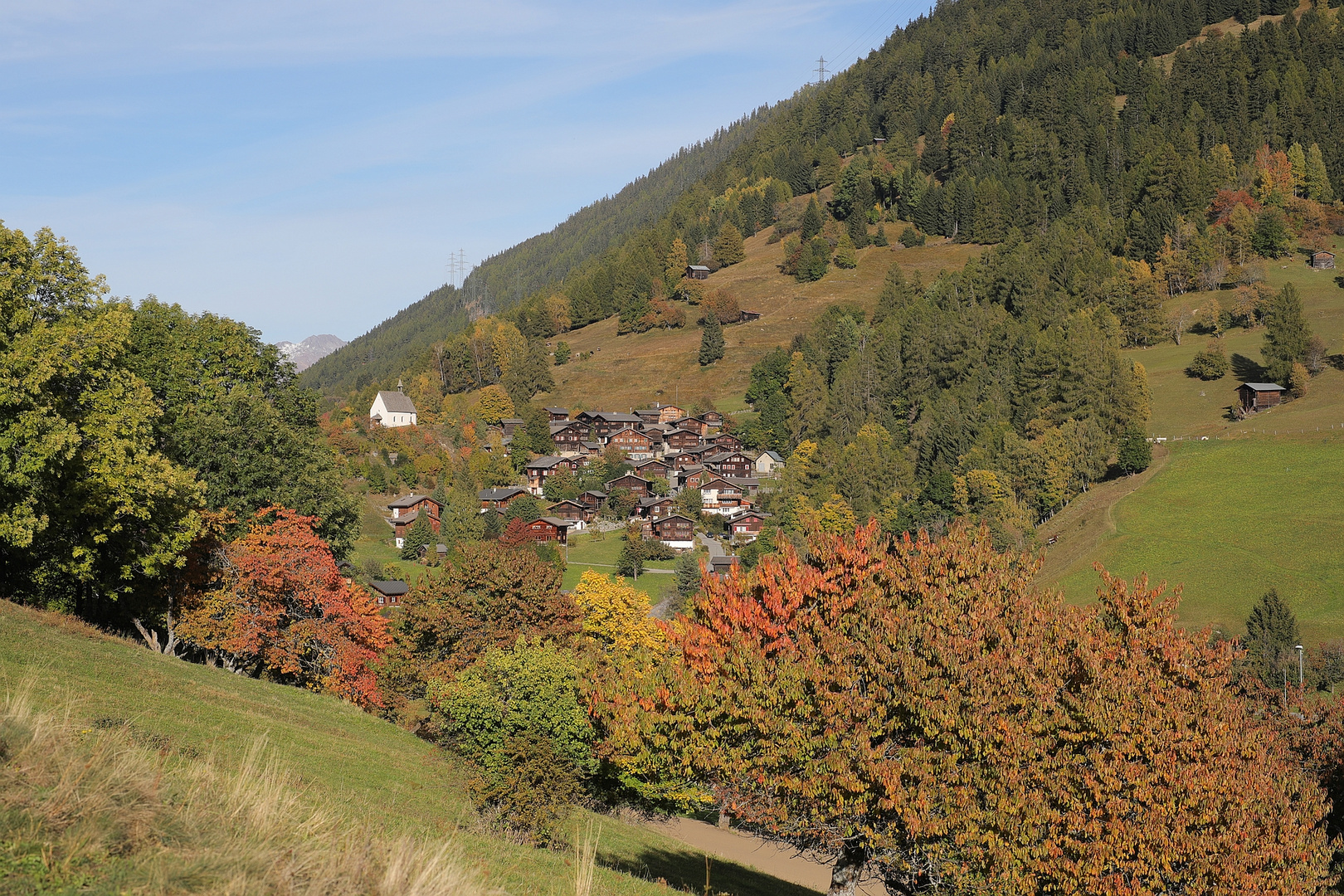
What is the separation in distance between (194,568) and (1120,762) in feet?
94.4

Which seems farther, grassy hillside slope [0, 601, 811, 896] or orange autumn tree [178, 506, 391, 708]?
orange autumn tree [178, 506, 391, 708]

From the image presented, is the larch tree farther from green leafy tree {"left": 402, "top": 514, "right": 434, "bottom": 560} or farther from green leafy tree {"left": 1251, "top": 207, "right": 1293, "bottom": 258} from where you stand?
green leafy tree {"left": 1251, "top": 207, "right": 1293, "bottom": 258}

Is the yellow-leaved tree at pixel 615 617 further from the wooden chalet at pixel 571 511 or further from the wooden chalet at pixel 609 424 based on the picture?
the wooden chalet at pixel 609 424

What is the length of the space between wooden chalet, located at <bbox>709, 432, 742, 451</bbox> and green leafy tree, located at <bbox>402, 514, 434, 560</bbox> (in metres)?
43.5

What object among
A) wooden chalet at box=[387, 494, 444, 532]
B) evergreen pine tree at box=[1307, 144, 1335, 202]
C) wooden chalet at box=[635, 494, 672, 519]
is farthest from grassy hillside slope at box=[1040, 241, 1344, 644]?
wooden chalet at box=[387, 494, 444, 532]

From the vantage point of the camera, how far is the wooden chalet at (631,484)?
105250 millimetres

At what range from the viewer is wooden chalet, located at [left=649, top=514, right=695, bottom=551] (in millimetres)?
91375

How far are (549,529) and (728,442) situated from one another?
35.9m

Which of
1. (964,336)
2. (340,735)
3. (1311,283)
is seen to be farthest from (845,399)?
(340,735)

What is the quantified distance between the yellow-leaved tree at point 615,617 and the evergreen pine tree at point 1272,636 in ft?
94.0

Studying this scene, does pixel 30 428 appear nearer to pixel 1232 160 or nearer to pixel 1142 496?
pixel 1142 496

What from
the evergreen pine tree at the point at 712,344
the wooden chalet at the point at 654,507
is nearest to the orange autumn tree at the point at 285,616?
the wooden chalet at the point at 654,507

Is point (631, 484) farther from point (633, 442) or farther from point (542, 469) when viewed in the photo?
point (633, 442)

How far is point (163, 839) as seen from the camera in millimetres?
6762
